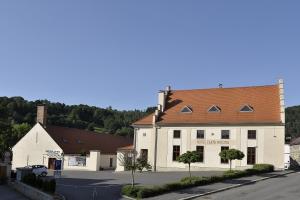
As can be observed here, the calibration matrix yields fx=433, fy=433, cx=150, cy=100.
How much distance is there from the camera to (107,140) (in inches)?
3081

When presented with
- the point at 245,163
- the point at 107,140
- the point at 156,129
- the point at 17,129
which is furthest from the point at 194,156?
the point at 17,129

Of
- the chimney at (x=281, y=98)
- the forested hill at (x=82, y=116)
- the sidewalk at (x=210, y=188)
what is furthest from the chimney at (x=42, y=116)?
the sidewalk at (x=210, y=188)

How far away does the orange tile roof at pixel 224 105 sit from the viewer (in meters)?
53.1

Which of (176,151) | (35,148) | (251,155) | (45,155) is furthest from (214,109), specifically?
(35,148)

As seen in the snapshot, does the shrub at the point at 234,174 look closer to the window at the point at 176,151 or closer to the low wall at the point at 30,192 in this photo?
the window at the point at 176,151

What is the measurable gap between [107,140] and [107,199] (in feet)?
157

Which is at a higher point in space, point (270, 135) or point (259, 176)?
point (270, 135)

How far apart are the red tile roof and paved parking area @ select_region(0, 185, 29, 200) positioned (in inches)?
980

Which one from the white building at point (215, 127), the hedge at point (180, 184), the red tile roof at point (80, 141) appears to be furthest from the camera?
the red tile roof at point (80, 141)

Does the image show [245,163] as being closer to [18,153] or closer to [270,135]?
[270,135]

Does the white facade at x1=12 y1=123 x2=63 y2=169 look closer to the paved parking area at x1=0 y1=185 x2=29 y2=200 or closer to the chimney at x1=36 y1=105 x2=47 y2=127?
the chimney at x1=36 y1=105 x2=47 y2=127

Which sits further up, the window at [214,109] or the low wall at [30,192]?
the window at [214,109]

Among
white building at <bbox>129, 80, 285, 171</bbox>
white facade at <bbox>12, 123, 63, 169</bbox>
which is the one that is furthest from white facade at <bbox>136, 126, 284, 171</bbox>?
white facade at <bbox>12, 123, 63, 169</bbox>

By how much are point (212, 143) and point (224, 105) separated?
5634mm
